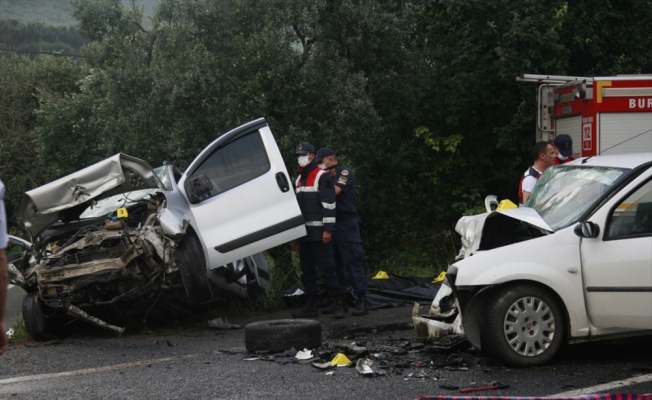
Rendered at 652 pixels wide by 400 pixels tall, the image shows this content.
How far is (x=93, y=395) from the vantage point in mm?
6613

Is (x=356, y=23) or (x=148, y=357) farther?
(x=356, y=23)

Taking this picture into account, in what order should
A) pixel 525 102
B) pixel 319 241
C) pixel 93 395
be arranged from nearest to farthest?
pixel 93 395
pixel 319 241
pixel 525 102

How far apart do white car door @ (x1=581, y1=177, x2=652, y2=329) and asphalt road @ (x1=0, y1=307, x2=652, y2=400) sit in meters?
0.38

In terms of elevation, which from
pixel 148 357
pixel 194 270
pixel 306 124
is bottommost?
pixel 148 357

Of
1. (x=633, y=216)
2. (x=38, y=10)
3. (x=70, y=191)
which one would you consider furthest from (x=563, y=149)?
(x=38, y=10)

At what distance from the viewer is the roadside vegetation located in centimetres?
1512

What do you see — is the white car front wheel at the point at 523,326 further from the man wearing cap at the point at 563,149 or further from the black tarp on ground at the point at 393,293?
the black tarp on ground at the point at 393,293

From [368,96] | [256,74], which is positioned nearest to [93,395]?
[256,74]

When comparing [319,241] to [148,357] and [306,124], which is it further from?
[306,124]

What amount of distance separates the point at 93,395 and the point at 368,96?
390 inches

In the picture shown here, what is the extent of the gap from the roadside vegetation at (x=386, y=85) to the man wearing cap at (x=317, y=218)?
11.1 feet

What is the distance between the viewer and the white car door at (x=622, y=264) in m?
6.84

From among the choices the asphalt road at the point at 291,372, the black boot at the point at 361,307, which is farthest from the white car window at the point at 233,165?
the black boot at the point at 361,307

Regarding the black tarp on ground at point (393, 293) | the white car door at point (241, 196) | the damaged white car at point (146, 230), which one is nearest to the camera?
the damaged white car at point (146, 230)
